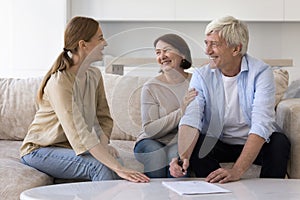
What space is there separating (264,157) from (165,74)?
1.83ft

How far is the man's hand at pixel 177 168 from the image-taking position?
2.16 meters

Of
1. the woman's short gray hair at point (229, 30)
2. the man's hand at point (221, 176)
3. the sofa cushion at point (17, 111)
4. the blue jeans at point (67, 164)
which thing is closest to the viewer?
the man's hand at point (221, 176)

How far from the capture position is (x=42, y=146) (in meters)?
2.45

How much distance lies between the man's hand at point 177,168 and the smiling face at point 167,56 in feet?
1.15

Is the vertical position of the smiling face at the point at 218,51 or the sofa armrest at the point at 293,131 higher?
the smiling face at the point at 218,51

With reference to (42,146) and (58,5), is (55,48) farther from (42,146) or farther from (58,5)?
(42,146)

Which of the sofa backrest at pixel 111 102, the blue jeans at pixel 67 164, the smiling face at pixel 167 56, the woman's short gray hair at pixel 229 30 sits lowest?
the blue jeans at pixel 67 164

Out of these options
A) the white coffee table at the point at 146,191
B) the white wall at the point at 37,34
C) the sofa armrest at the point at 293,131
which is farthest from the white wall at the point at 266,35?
the white coffee table at the point at 146,191

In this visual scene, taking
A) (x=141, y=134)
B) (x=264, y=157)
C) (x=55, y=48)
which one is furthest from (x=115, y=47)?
(x=55, y=48)

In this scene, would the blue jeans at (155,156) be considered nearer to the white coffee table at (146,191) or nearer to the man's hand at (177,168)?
the man's hand at (177,168)

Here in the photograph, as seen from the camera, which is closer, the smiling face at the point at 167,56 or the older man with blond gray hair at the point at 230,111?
the smiling face at the point at 167,56

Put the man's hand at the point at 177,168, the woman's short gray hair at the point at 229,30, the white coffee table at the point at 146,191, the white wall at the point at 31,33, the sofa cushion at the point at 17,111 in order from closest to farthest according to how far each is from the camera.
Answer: the white coffee table at the point at 146,191 < the man's hand at the point at 177,168 < the woman's short gray hair at the point at 229,30 < the sofa cushion at the point at 17,111 < the white wall at the point at 31,33

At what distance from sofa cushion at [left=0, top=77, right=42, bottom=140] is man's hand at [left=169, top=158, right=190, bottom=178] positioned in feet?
3.63

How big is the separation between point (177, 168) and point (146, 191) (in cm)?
36
